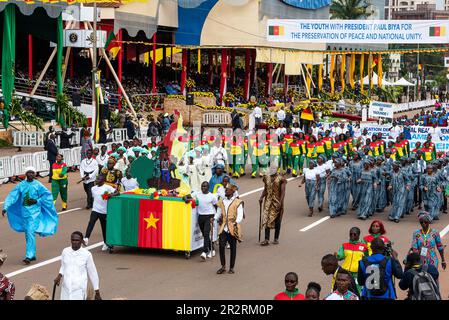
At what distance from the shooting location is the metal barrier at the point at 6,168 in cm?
2636

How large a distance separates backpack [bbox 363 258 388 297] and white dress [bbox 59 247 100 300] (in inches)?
121

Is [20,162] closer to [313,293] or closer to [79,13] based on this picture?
[79,13]

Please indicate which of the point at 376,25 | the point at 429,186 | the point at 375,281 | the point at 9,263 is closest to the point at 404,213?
the point at 429,186

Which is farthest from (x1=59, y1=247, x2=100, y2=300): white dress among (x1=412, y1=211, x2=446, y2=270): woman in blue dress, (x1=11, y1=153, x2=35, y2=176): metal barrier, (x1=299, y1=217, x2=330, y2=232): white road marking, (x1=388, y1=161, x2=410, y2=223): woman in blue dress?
(x1=11, y1=153, x2=35, y2=176): metal barrier

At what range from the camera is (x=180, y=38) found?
5200 centimetres

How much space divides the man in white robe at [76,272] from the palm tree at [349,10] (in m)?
76.8

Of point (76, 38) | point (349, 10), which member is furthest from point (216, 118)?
point (349, 10)

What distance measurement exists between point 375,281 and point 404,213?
38.0ft

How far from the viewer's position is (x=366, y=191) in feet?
69.9

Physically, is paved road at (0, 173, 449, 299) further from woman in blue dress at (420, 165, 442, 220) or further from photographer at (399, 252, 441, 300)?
photographer at (399, 252, 441, 300)

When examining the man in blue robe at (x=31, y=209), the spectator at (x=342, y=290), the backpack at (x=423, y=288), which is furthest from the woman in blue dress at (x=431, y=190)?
the spectator at (x=342, y=290)

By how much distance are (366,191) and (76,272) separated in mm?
11221

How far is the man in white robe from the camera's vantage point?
1116 centimetres

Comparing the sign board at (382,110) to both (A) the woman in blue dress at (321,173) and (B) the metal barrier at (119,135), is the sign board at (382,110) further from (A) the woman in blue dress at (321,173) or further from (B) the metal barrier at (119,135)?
(A) the woman in blue dress at (321,173)
